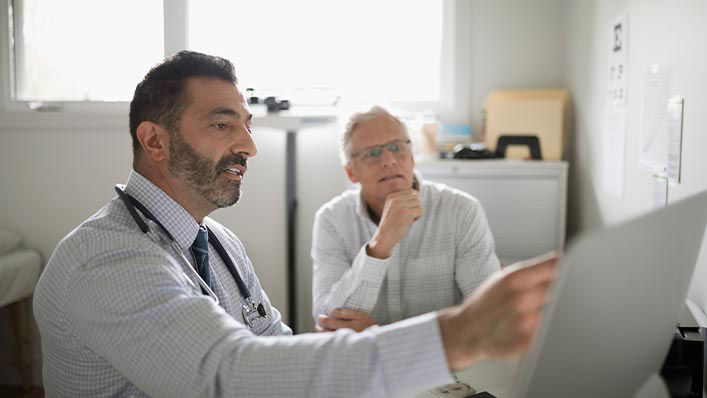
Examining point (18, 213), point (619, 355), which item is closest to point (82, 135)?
point (18, 213)

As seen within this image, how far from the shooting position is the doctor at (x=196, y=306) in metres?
0.76

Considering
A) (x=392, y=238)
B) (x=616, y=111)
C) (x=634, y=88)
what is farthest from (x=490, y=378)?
(x=616, y=111)

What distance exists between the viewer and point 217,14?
12.2ft

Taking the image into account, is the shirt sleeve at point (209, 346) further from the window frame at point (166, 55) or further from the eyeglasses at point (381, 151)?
the window frame at point (166, 55)

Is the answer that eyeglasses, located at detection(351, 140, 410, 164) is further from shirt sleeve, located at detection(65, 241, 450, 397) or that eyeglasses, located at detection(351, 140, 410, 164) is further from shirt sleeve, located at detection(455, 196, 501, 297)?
shirt sleeve, located at detection(65, 241, 450, 397)

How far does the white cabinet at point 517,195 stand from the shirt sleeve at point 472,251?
893 millimetres

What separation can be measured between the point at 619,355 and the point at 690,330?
601 mm

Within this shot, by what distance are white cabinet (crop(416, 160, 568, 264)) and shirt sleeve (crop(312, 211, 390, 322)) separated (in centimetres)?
100

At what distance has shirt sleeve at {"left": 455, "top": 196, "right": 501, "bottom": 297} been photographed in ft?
6.99

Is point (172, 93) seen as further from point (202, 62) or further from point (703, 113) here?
point (703, 113)

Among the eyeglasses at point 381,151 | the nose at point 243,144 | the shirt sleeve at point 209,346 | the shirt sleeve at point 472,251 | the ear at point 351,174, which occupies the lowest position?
the shirt sleeve at point 472,251

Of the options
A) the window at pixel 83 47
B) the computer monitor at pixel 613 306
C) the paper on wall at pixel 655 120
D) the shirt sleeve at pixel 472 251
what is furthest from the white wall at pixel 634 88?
the window at pixel 83 47

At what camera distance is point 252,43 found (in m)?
3.74

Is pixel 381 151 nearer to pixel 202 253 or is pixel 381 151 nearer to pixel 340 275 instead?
pixel 340 275
